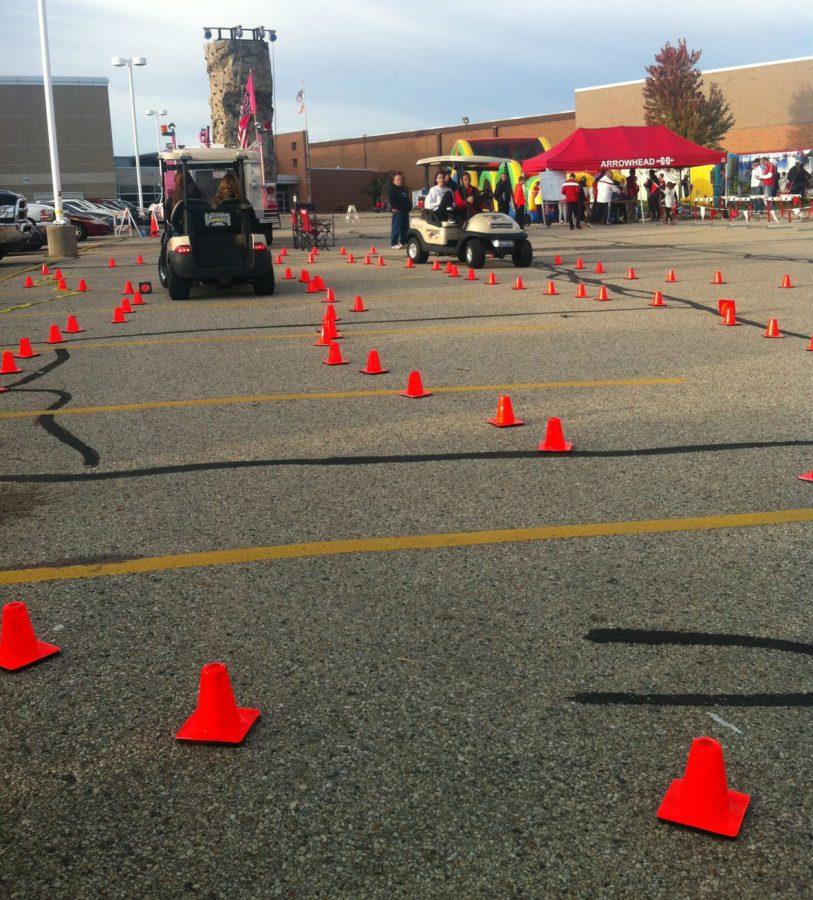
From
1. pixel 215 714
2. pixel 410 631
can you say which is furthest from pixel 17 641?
pixel 410 631

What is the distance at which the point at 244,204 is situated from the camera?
53.5 ft

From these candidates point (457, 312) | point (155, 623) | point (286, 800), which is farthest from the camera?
point (457, 312)

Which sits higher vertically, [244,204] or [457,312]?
[244,204]

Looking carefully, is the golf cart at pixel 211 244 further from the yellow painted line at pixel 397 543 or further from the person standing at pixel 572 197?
the person standing at pixel 572 197

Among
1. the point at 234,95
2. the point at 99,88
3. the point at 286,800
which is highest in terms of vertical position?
the point at 99,88

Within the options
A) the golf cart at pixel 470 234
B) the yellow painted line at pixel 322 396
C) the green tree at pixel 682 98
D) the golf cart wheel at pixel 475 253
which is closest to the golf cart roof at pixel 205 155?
the golf cart at pixel 470 234

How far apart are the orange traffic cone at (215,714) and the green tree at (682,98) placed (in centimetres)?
6076

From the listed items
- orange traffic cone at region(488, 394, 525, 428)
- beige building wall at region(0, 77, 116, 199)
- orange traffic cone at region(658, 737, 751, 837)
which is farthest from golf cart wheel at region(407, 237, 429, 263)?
beige building wall at region(0, 77, 116, 199)

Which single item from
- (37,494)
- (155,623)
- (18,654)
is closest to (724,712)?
(155,623)

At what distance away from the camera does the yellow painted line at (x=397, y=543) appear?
4.88 metres

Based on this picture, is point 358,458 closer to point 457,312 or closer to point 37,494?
point 37,494

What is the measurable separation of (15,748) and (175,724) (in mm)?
495

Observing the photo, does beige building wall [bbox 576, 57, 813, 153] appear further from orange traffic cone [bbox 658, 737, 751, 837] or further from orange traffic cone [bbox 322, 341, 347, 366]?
orange traffic cone [bbox 658, 737, 751, 837]

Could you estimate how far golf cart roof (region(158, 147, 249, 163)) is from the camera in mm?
18183
